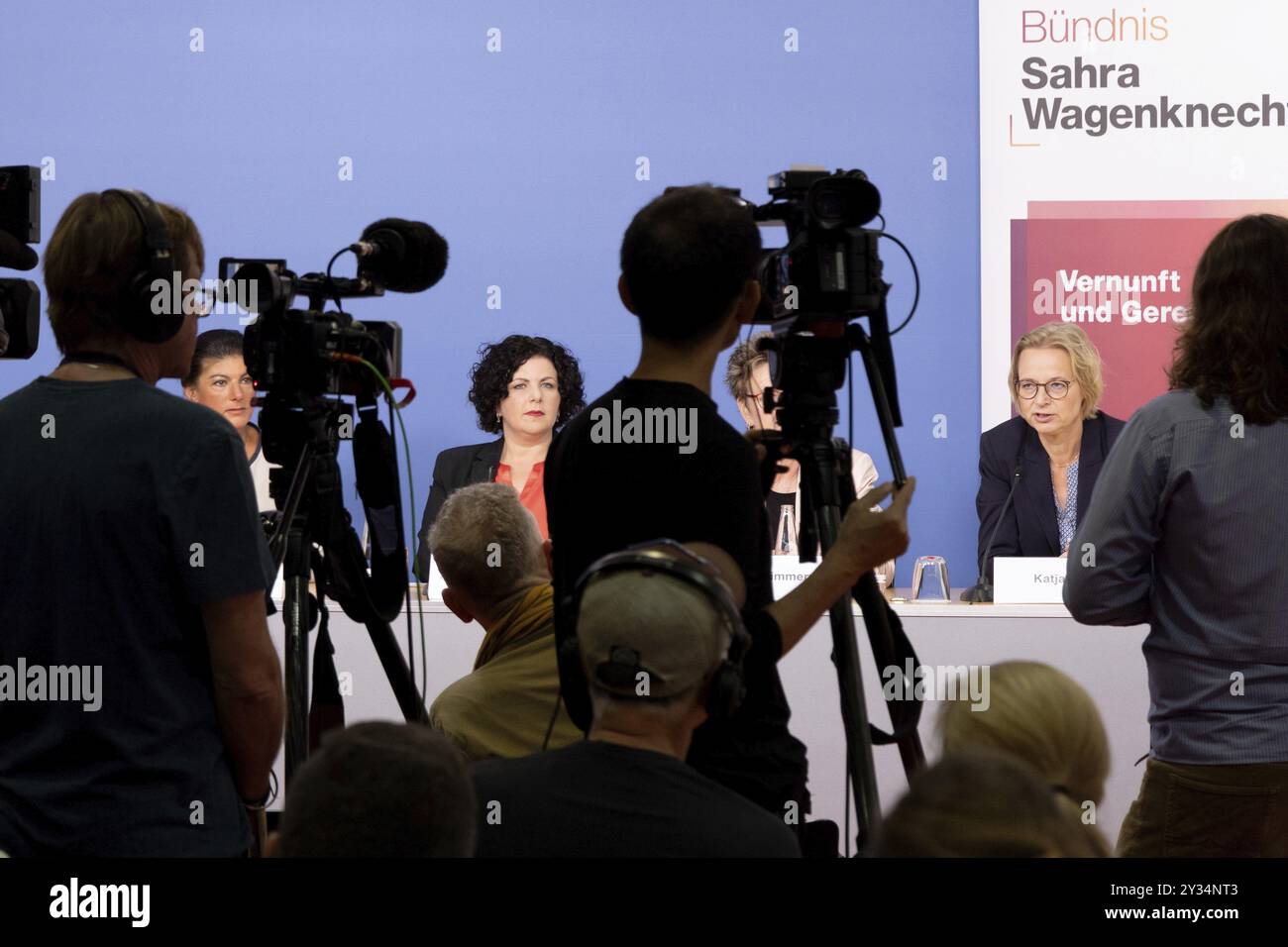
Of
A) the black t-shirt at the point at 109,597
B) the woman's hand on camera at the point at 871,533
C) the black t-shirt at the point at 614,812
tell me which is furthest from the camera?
the woman's hand on camera at the point at 871,533

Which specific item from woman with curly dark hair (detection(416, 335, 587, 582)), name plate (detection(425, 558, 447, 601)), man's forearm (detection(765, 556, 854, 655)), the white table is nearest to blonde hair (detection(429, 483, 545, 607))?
man's forearm (detection(765, 556, 854, 655))

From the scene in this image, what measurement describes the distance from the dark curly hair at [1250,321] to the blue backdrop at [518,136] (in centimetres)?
306

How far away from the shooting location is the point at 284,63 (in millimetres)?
4969

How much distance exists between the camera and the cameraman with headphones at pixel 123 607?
1271 mm

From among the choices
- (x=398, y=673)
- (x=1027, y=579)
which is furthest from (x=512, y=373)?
(x=398, y=673)

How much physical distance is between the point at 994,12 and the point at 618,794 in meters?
4.08

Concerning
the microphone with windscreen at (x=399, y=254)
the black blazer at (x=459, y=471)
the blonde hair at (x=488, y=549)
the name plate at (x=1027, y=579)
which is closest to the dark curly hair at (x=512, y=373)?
the black blazer at (x=459, y=471)

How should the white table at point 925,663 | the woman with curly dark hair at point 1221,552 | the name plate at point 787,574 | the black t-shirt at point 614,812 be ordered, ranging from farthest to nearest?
the name plate at point 787,574
the white table at point 925,663
the woman with curly dark hair at point 1221,552
the black t-shirt at point 614,812

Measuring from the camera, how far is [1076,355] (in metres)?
3.90

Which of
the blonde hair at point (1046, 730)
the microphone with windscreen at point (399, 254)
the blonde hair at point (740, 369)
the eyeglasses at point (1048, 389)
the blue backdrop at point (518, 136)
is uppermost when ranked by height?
the blue backdrop at point (518, 136)

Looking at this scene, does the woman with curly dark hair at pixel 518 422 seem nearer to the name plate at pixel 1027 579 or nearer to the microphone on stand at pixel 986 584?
the microphone on stand at pixel 986 584

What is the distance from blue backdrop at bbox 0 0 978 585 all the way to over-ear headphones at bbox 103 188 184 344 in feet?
11.4
